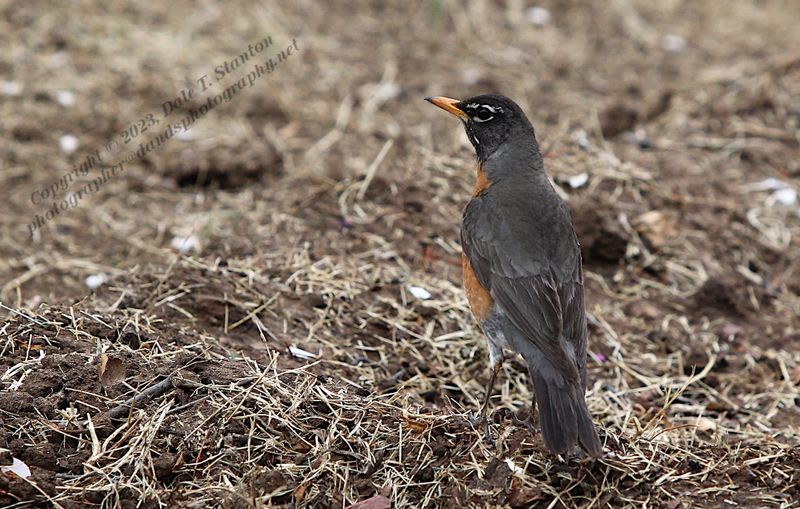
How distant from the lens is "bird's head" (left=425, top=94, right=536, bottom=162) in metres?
5.37

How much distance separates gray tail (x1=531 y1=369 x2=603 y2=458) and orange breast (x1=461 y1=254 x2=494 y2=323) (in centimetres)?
59

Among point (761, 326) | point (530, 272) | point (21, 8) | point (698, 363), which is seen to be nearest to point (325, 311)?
point (530, 272)

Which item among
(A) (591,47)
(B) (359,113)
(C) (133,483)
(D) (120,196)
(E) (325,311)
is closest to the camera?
(C) (133,483)

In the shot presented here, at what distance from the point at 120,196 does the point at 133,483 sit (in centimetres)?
414

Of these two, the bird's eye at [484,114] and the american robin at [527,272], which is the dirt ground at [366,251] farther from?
the bird's eye at [484,114]

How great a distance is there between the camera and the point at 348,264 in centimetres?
582

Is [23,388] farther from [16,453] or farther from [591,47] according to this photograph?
[591,47]

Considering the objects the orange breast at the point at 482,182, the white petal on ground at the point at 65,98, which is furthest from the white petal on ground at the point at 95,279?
the white petal on ground at the point at 65,98

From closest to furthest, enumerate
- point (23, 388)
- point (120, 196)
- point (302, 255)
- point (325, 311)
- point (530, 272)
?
Result: point (23, 388)
point (530, 272)
point (325, 311)
point (302, 255)
point (120, 196)

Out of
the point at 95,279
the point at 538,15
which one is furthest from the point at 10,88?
the point at 538,15

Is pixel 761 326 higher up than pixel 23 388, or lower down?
lower down

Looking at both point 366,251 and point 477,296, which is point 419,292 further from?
point 477,296

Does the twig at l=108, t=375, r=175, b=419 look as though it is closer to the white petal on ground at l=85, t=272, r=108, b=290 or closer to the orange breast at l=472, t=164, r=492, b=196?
the orange breast at l=472, t=164, r=492, b=196

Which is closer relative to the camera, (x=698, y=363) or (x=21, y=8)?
(x=698, y=363)
